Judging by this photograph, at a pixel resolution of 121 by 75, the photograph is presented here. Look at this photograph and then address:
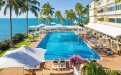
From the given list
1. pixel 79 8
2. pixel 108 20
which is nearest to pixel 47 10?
pixel 79 8

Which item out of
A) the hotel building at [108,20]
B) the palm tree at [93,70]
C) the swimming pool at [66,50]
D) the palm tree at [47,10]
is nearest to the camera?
the palm tree at [93,70]

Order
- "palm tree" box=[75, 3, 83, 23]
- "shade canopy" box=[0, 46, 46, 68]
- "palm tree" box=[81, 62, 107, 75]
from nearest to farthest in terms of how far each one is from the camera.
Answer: "palm tree" box=[81, 62, 107, 75]
"shade canopy" box=[0, 46, 46, 68]
"palm tree" box=[75, 3, 83, 23]

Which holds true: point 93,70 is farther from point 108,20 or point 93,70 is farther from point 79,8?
point 79,8

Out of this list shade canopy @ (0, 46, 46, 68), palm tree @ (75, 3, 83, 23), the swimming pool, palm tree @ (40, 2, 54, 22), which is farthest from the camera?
palm tree @ (75, 3, 83, 23)

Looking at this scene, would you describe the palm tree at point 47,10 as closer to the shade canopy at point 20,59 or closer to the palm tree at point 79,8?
the palm tree at point 79,8

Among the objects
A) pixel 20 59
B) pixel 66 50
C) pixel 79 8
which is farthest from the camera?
pixel 79 8

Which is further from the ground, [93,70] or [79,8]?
[79,8]

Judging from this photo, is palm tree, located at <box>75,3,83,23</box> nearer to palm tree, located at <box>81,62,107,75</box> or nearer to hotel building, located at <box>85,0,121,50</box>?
hotel building, located at <box>85,0,121,50</box>

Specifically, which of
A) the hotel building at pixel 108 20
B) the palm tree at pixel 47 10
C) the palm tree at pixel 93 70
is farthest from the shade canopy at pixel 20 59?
the palm tree at pixel 47 10

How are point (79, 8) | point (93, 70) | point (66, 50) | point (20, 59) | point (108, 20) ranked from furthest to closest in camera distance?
point (79, 8) → point (108, 20) → point (66, 50) → point (20, 59) → point (93, 70)

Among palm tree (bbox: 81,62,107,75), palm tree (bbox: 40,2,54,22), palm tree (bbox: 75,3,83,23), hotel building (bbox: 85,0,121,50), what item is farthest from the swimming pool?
palm tree (bbox: 75,3,83,23)

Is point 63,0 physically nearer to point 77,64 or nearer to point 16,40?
point 16,40

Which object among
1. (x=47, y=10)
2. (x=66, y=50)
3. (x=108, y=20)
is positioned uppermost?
(x=47, y=10)

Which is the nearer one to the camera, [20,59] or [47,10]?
[20,59]
